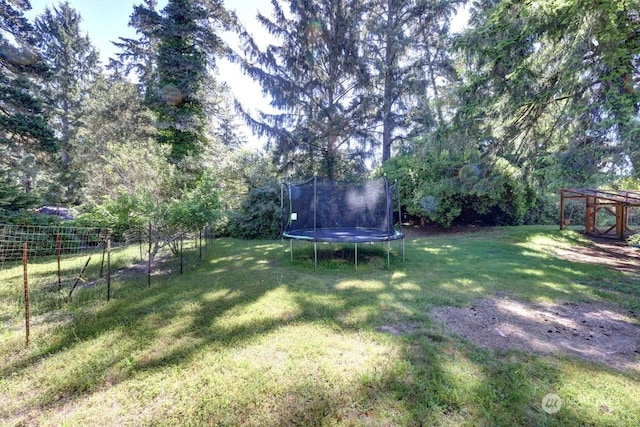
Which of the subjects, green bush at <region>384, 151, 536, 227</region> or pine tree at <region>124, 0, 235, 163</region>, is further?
pine tree at <region>124, 0, 235, 163</region>

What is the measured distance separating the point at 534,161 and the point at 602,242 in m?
4.90

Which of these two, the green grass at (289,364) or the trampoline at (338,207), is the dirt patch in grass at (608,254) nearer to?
the green grass at (289,364)

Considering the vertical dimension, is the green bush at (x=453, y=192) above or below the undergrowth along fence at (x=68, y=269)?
above

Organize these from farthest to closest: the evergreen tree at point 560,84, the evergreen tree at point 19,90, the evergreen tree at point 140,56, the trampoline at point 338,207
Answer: the evergreen tree at point 140,56 < the trampoline at point 338,207 < the evergreen tree at point 19,90 < the evergreen tree at point 560,84

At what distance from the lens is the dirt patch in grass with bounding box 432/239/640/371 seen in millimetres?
2508

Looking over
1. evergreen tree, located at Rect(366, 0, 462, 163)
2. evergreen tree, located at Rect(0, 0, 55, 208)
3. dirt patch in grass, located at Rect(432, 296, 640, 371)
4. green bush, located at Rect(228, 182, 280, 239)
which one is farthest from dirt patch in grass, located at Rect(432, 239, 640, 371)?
evergreen tree, located at Rect(0, 0, 55, 208)

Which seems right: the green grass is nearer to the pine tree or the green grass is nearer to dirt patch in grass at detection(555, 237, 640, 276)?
dirt patch in grass at detection(555, 237, 640, 276)

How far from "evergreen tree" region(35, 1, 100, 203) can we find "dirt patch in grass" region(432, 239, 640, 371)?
1689 centimetres

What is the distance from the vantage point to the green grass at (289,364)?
1.79m

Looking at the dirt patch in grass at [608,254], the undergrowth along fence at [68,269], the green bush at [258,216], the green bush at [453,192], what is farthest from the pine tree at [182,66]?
the dirt patch in grass at [608,254]

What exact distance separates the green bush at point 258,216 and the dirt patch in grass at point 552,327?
24.3ft

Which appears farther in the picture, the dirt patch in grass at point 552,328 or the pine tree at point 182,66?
the pine tree at point 182,66

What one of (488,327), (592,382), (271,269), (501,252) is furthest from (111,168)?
(501,252)

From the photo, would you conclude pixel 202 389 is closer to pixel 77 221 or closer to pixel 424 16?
pixel 77 221
